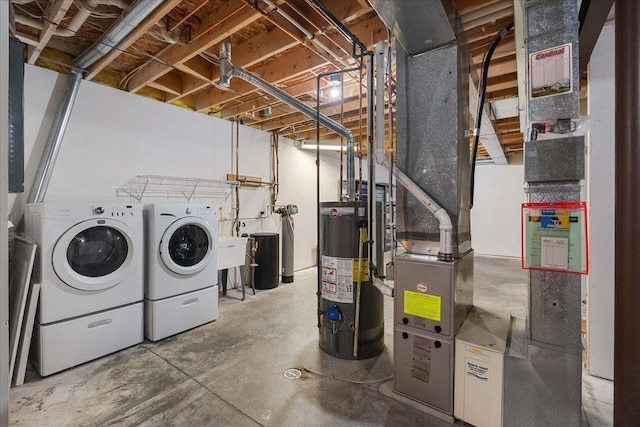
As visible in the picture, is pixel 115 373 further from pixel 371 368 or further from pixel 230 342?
pixel 371 368

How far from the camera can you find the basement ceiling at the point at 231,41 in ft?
6.46

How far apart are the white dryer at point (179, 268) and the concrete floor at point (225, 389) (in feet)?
0.58

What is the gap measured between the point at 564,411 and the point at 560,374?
0.17 m

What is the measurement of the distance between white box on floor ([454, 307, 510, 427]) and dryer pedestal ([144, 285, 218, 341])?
2.41 m

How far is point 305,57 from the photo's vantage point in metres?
2.74

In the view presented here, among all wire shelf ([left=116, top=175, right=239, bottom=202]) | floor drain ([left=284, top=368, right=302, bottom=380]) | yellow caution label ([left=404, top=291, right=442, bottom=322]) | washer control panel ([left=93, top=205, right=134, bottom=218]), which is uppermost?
wire shelf ([left=116, top=175, right=239, bottom=202])

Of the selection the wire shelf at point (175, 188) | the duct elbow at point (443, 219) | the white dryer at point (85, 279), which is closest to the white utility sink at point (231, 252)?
the wire shelf at point (175, 188)

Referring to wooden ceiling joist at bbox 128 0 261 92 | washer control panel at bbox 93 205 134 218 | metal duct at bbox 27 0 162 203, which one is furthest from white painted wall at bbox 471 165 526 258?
metal duct at bbox 27 0 162 203

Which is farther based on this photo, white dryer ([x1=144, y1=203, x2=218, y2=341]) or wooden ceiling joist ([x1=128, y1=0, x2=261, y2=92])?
white dryer ([x1=144, y1=203, x2=218, y2=341])

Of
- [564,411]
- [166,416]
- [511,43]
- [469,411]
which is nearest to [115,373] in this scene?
[166,416]

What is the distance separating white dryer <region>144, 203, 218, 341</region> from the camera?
8.60 ft

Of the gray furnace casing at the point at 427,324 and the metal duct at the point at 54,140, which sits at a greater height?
the metal duct at the point at 54,140

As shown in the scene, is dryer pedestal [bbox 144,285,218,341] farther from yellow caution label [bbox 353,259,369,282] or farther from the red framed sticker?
the red framed sticker

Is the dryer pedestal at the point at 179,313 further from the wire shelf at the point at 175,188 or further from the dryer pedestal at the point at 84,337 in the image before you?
the wire shelf at the point at 175,188
